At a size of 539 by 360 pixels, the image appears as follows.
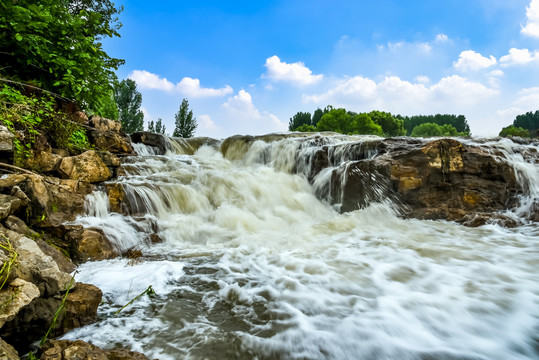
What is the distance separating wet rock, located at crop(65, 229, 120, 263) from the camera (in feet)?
12.0

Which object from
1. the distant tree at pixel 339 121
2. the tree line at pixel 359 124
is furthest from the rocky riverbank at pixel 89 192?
the distant tree at pixel 339 121

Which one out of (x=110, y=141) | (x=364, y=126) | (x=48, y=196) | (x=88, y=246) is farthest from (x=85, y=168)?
(x=364, y=126)

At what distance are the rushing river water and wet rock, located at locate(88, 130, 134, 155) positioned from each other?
55.5 inches

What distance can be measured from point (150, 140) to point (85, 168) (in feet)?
24.1

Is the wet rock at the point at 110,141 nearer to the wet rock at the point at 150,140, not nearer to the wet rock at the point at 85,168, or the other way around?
the wet rock at the point at 85,168

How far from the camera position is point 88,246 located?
12.3 ft

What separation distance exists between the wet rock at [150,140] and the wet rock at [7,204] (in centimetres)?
915

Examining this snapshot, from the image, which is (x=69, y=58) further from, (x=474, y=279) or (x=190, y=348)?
(x=474, y=279)

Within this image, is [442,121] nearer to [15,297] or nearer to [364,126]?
[364,126]

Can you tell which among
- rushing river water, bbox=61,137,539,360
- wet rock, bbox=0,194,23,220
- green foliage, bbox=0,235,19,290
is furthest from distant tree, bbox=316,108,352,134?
green foliage, bbox=0,235,19,290

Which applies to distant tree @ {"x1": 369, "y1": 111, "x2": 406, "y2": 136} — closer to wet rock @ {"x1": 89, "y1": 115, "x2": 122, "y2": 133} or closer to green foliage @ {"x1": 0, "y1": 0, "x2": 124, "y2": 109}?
wet rock @ {"x1": 89, "y1": 115, "x2": 122, "y2": 133}

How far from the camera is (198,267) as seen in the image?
366 cm

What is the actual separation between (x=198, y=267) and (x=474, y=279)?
360cm

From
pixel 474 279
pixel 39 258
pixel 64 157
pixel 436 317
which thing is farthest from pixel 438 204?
pixel 64 157
